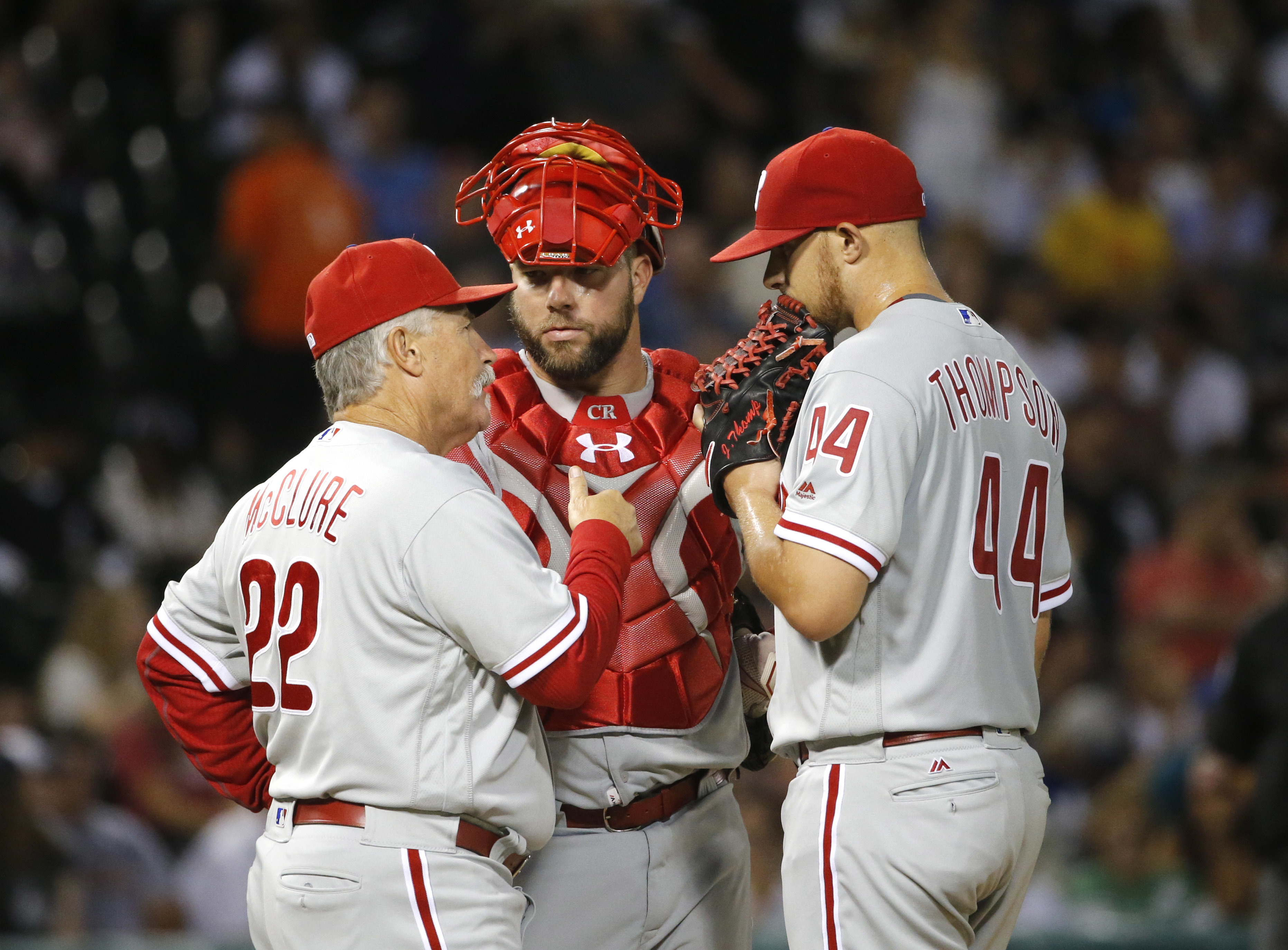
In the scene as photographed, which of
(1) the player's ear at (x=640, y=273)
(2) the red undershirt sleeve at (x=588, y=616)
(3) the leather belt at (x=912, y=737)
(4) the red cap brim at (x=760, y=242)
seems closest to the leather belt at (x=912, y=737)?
(3) the leather belt at (x=912, y=737)

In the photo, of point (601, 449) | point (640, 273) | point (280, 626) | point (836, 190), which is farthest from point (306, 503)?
point (836, 190)

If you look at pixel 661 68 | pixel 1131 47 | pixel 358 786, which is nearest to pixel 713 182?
pixel 661 68

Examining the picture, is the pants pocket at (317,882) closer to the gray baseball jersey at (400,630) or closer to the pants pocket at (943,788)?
the gray baseball jersey at (400,630)

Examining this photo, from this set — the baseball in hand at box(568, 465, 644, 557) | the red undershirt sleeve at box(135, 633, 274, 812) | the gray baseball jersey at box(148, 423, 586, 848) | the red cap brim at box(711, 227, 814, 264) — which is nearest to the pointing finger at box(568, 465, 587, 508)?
the baseball in hand at box(568, 465, 644, 557)

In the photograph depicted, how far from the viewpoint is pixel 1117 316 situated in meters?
8.70

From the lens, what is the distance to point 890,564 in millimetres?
2816

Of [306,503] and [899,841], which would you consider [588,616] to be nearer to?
[306,503]

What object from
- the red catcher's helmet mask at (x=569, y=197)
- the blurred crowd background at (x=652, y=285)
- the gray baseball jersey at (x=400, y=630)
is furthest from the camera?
the blurred crowd background at (x=652, y=285)

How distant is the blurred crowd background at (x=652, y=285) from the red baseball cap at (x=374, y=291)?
3393 mm

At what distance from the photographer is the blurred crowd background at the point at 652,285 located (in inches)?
245

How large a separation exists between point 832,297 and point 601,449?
24.7 inches

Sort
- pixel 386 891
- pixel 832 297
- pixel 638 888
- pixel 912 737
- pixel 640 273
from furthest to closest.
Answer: pixel 640 273 → pixel 638 888 → pixel 832 297 → pixel 912 737 → pixel 386 891

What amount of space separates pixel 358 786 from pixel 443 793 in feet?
0.50

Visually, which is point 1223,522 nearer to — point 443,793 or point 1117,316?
point 1117,316
